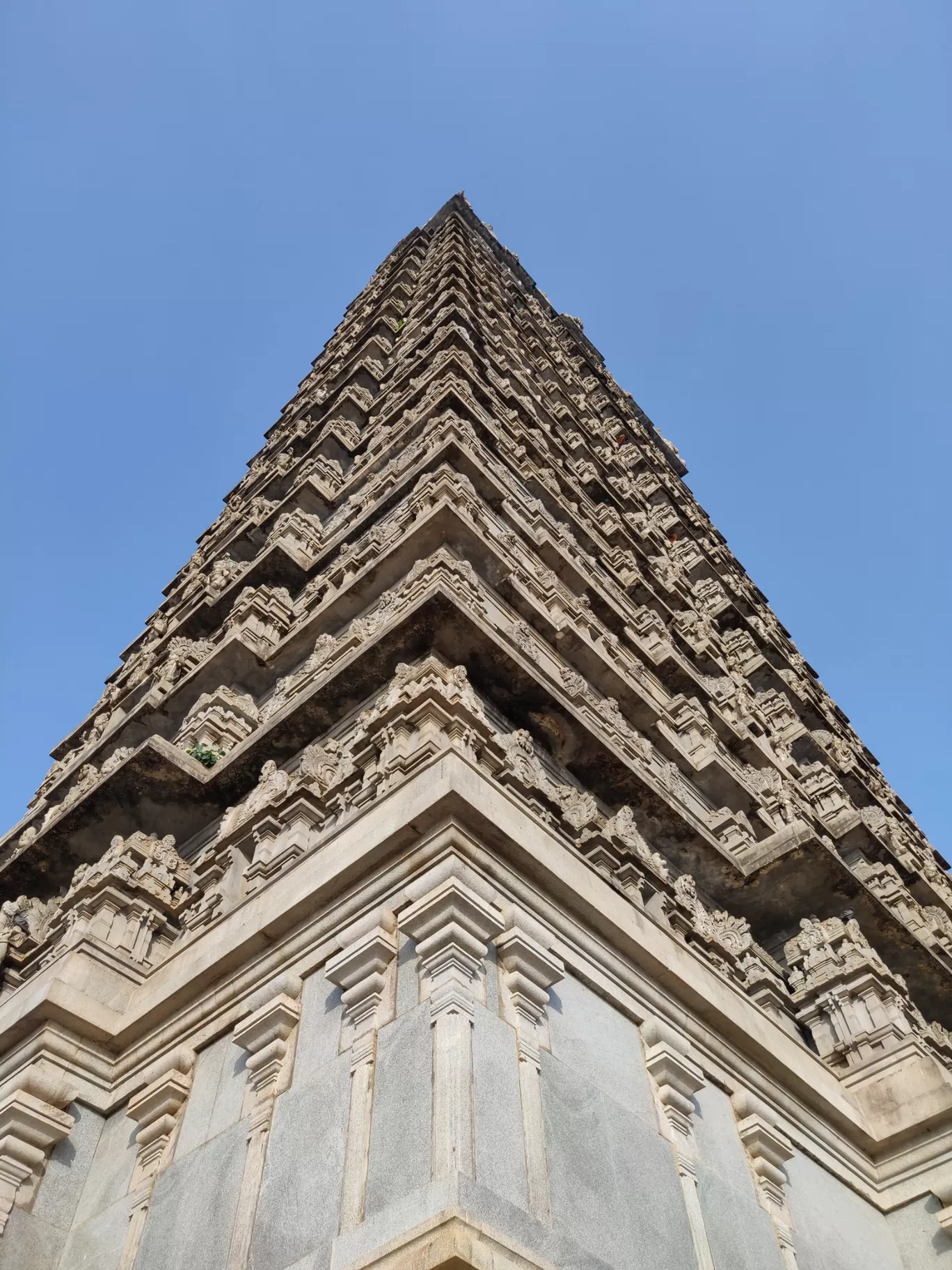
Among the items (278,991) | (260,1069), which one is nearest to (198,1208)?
(260,1069)

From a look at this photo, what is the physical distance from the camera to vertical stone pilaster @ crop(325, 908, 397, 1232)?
19.1 ft

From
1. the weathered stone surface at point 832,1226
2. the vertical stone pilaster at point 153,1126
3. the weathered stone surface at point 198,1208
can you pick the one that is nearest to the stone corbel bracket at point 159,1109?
the vertical stone pilaster at point 153,1126

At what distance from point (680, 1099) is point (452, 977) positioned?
93.3 inches

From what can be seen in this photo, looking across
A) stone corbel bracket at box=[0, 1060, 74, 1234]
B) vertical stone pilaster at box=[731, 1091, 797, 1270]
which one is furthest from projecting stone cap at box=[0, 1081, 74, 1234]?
vertical stone pilaster at box=[731, 1091, 797, 1270]

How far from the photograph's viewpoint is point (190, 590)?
2447cm

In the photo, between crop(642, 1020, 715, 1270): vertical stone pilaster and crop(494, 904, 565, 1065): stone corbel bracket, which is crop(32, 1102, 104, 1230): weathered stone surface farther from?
crop(642, 1020, 715, 1270): vertical stone pilaster

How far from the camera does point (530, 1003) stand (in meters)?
6.90

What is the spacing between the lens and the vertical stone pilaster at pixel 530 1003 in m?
5.93

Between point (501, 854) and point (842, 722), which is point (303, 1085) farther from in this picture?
point (842, 722)

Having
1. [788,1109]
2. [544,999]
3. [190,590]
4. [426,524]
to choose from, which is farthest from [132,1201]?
[190,590]

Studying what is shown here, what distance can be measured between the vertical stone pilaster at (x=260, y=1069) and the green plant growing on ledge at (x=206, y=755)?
7.07 meters

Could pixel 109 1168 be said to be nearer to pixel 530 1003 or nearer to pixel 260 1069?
pixel 260 1069

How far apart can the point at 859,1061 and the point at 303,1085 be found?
7694 millimetres

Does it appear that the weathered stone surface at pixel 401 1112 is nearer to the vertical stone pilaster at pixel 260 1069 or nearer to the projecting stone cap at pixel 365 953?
the projecting stone cap at pixel 365 953
